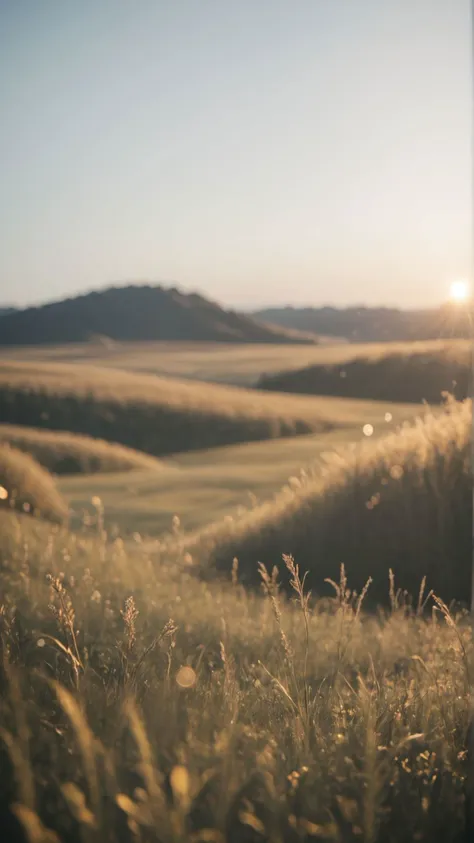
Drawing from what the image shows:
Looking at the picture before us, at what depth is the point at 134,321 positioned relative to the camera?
88062 millimetres

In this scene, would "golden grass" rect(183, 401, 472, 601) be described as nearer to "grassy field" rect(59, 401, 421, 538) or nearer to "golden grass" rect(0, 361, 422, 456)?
"grassy field" rect(59, 401, 421, 538)

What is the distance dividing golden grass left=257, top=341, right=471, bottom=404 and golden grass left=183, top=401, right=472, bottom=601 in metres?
25.6

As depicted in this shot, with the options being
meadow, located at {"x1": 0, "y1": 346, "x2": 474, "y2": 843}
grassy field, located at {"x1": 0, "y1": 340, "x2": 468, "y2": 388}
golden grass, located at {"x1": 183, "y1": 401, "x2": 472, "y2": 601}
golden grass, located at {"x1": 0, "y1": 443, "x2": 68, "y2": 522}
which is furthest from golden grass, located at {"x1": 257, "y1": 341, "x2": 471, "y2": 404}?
meadow, located at {"x1": 0, "y1": 346, "x2": 474, "y2": 843}

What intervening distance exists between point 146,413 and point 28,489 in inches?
709

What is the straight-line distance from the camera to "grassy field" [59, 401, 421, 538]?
46.0 ft

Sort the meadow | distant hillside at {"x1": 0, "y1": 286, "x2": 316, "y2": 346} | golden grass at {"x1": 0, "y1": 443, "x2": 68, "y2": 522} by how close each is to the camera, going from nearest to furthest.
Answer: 1. the meadow
2. golden grass at {"x1": 0, "y1": 443, "x2": 68, "y2": 522}
3. distant hillside at {"x1": 0, "y1": 286, "x2": 316, "y2": 346}

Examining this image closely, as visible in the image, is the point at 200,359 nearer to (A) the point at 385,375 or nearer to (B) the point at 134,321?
(A) the point at 385,375

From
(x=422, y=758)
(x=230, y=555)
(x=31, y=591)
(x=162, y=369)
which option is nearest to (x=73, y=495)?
(x=230, y=555)

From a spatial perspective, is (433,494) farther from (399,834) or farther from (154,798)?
(154,798)

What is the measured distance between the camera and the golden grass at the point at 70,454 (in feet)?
67.2

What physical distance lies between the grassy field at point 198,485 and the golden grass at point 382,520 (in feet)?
Result: 2.64

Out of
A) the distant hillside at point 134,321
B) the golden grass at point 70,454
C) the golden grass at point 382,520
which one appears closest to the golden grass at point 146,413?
the golden grass at point 70,454

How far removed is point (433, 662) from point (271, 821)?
2.18 m

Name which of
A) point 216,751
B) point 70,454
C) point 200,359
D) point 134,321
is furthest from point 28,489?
point 134,321
